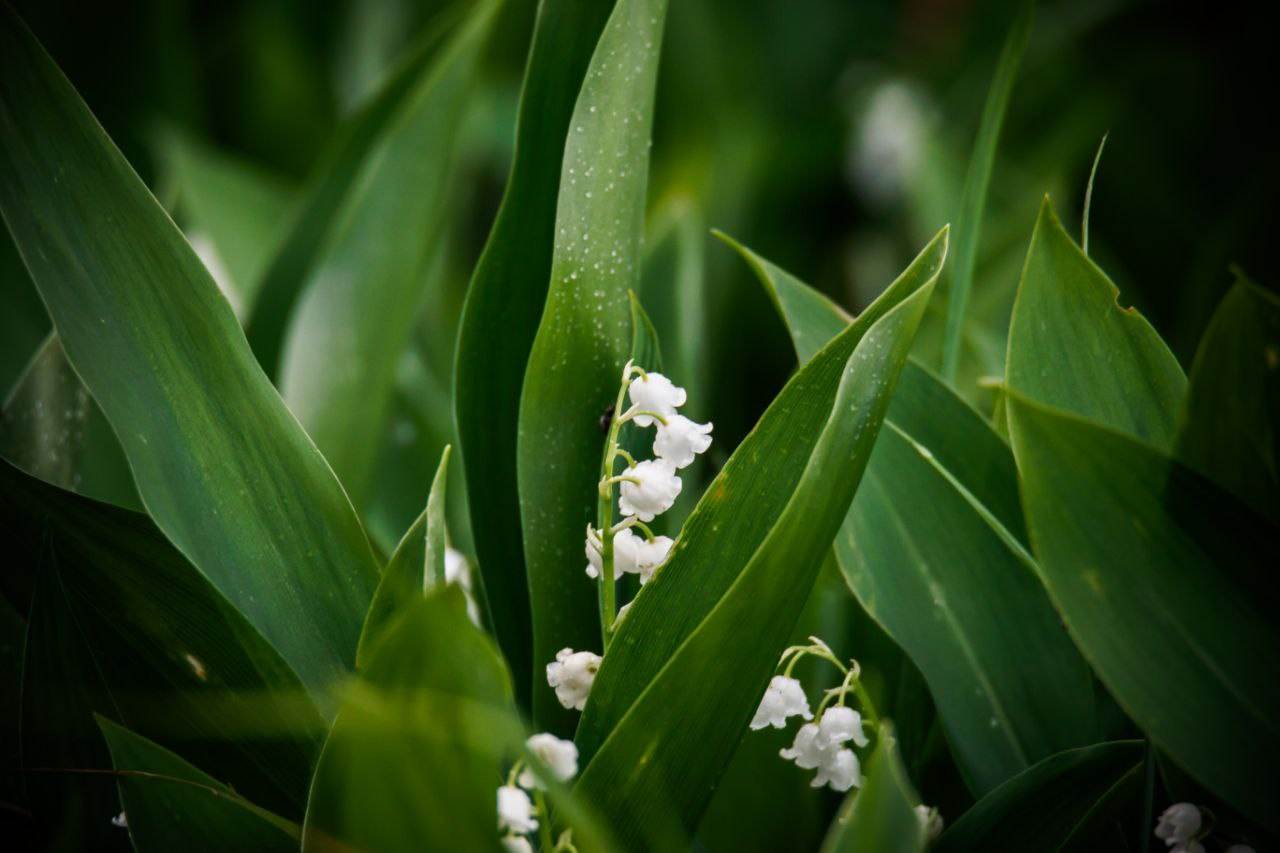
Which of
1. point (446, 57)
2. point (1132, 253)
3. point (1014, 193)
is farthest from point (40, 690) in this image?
point (1132, 253)

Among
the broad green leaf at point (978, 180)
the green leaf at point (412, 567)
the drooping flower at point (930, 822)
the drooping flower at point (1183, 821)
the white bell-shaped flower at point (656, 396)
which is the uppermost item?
the broad green leaf at point (978, 180)

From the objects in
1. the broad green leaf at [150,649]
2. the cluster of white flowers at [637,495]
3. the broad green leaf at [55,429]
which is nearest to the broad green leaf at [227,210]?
the broad green leaf at [55,429]

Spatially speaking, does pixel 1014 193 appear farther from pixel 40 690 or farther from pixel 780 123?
pixel 40 690

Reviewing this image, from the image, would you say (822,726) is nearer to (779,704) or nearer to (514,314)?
(779,704)

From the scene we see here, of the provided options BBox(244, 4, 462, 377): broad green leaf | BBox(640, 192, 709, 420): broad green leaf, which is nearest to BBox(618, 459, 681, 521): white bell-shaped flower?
BBox(640, 192, 709, 420): broad green leaf

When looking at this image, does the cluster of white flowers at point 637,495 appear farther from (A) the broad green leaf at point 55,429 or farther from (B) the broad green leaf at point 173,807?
(A) the broad green leaf at point 55,429

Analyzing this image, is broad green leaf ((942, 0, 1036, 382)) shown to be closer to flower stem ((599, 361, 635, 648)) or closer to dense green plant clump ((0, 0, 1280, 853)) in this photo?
dense green plant clump ((0, 0, 1280, 853))
